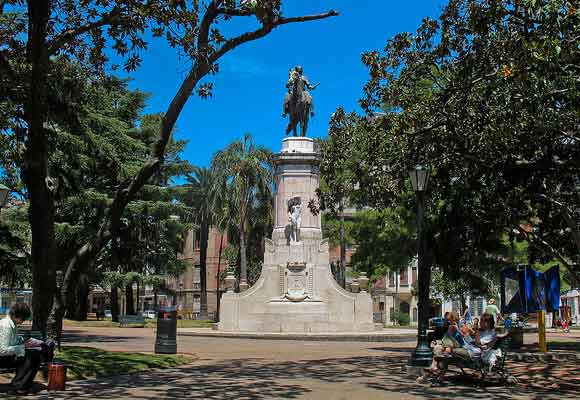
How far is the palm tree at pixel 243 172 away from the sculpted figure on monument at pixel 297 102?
14.0 meters

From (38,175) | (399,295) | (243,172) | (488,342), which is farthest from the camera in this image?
(399,295)

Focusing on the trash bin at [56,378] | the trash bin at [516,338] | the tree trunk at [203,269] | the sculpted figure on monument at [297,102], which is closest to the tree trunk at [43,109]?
the trash bin at [56,378]

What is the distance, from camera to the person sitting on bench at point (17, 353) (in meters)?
10.4

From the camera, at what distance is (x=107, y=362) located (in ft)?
49.2

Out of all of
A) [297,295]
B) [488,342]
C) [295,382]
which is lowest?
[295,382]

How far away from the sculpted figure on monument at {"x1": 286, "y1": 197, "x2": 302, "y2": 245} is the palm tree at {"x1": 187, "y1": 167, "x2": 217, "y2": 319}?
61.0 feet

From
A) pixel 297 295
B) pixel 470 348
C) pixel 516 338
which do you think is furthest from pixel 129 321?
pixel 470 348

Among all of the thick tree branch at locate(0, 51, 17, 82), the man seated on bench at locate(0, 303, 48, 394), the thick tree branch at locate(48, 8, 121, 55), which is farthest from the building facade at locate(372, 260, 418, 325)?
the man seated on bench at locate(0, 303, 48, 394)

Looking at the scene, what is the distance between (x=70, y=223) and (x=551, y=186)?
92.1 feet

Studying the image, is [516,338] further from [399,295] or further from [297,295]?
[399,295]

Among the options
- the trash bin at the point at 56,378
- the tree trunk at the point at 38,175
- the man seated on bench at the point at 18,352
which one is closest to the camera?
the man seated on bench at the point at 18,352

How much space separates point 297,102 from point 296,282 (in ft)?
28.6

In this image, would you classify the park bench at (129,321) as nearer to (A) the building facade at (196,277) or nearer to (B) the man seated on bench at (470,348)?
(B) the man seated on bench at (470,348)

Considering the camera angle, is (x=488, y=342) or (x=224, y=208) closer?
(x=488, y=342)
